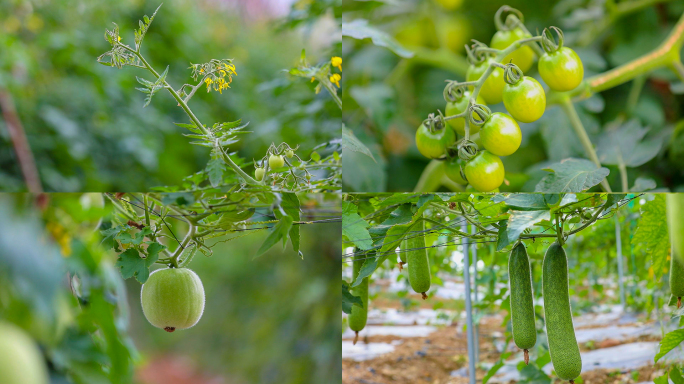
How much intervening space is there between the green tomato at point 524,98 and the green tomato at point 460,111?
0.04 meters

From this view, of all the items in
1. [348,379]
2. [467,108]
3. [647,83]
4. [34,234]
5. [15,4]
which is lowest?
[348,379]

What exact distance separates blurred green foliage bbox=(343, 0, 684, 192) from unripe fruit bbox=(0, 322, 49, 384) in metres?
0.37

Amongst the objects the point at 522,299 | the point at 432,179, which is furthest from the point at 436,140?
the point at 522,299

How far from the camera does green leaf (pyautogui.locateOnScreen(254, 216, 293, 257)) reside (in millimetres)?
521

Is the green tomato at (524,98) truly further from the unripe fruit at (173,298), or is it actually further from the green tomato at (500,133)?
the unripe fruit at (173,298)

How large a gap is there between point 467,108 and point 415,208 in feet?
0.42

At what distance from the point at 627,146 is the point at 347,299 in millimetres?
411

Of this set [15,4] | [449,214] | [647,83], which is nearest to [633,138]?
[647,83]

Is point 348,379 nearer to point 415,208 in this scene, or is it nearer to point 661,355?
point 415,208

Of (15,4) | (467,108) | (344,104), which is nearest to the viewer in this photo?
(467,108)

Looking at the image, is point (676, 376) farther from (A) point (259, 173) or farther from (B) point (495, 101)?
(A) point (259, 173)

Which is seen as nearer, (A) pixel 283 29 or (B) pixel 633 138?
(B) pixel 633 138

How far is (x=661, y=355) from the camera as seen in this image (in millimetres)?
595

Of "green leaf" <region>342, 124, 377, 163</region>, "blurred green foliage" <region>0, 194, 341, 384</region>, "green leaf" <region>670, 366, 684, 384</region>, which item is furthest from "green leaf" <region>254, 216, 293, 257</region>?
"green leaf" <region>670, 366, 684, 384</region>
